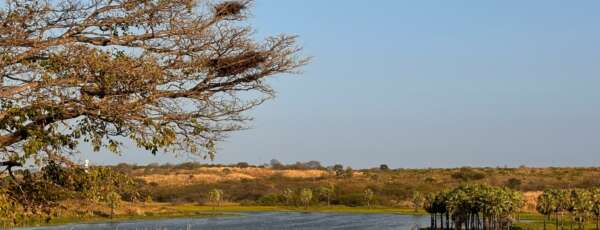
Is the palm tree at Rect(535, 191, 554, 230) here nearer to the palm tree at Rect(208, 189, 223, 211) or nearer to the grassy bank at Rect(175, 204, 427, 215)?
the grassy bank at Rect(175, 204, 427, 215)

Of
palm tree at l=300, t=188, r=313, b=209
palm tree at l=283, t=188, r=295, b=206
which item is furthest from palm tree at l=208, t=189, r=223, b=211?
palm tree at l=300, t=188, r=313, b=209

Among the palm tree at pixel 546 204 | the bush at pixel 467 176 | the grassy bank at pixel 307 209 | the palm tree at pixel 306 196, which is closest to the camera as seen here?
the palm tree at pixel 546 204

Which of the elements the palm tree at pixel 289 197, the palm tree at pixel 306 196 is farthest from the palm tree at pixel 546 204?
the palm tree at pixel 289 197

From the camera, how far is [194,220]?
72250 mm

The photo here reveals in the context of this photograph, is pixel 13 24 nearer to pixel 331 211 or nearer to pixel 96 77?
pixel 96 77

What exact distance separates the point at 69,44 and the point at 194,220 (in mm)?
58780

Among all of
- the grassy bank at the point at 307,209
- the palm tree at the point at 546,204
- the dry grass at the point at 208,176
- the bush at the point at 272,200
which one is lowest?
the grassy bank at the point at 307,209

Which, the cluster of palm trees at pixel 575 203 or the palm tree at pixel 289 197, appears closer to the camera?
the cluster of palm trees at pixel 575 203

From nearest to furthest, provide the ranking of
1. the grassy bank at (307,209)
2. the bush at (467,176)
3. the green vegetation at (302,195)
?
1. the green vegetation at (302,195)
2. the grassy bank at (307,209)
3. the bush at (467,176)

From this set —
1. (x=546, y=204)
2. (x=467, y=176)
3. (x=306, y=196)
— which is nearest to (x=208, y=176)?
(x=306, y=196)

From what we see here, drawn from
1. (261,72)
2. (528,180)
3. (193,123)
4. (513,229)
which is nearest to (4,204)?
(193,123)

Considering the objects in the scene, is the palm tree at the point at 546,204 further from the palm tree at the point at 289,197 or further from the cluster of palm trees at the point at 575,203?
the palm tree at the point at 289,197

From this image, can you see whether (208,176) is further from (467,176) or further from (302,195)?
(467,176)

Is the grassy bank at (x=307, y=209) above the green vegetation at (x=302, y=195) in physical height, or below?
below
